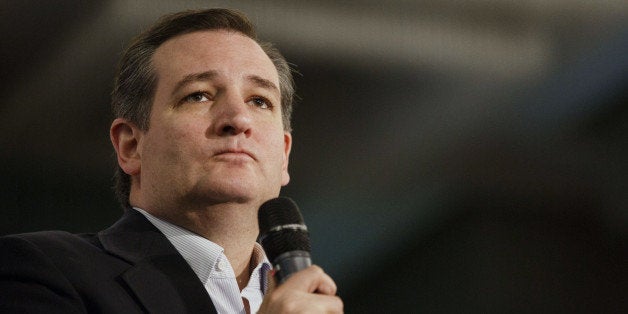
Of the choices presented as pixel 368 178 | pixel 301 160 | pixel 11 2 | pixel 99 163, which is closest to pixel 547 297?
pixel 368 178

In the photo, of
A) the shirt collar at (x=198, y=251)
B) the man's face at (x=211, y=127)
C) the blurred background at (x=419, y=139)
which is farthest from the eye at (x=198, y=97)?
the blurred background at (x=419, y=139)

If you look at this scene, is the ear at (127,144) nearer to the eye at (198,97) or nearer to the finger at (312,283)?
the eye at (198,97)

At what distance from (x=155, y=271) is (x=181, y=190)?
23 centimetres

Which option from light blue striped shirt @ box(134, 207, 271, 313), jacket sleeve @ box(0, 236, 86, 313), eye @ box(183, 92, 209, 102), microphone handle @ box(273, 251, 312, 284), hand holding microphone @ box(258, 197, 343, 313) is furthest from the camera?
eye @ box(183, 92, 209, 102)

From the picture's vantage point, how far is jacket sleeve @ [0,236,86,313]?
4.45 feet

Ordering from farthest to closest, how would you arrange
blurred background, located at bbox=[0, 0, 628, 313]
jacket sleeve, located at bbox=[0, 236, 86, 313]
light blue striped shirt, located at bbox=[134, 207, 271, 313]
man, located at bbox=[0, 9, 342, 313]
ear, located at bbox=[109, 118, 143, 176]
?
1. blurred background, located at bbox=[0, 0, 628, 313]
2. ear, located at bbox=[109, 118, 143, 176]
3. light blue striped shirt, located at bbox=[134, 207, 271, 313]
4. man, located at bbox=[0, 9, 342, 313]
5. jacket sleeve, located at bbox=[0, 236, 86, 313]

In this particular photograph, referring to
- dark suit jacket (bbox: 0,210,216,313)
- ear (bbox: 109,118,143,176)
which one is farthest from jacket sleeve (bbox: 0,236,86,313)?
ear (bbox: 109,118,143,176)

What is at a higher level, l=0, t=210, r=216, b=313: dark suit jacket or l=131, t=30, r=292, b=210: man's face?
l=131, t=30, r=292, b=210: man's face

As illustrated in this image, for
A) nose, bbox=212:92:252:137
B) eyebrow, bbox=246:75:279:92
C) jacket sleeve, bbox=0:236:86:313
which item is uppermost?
eyebrow, bbox=246:75:279:92

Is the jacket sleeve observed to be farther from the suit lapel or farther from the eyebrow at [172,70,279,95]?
the eyebrow at [172,70,279,95]

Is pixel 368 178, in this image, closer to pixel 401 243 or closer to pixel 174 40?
pixel 401 243

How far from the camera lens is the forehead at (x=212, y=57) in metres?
1.85

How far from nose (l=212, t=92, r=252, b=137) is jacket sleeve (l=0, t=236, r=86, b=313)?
0.47 meters

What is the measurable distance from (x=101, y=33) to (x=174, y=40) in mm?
1101
